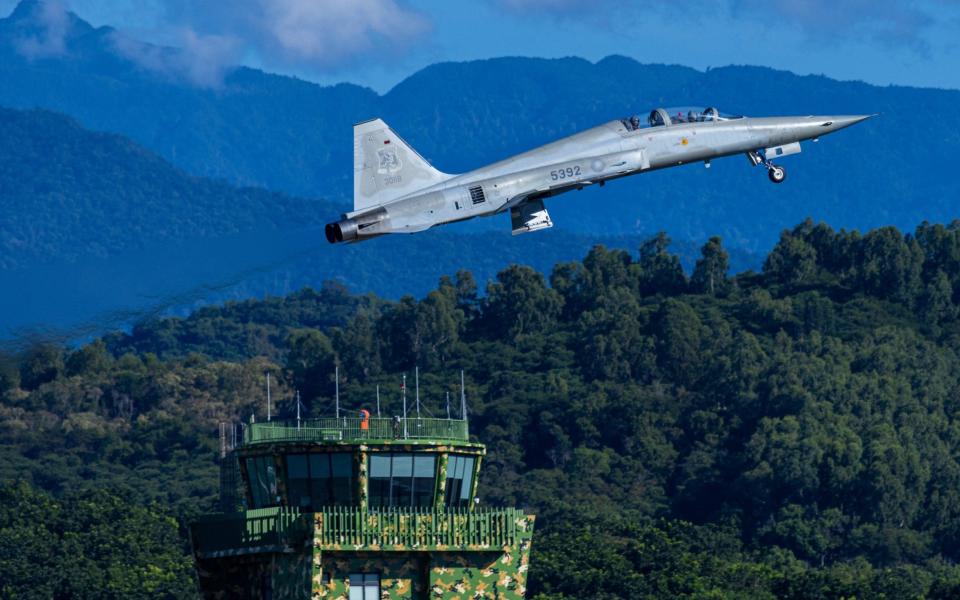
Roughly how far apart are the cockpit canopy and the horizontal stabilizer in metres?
4.83

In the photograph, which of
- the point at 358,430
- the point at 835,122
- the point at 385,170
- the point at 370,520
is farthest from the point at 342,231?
the point at 835,122

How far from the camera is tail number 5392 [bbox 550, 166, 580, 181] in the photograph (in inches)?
3051

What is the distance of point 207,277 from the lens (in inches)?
3504

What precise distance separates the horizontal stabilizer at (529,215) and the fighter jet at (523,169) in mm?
30

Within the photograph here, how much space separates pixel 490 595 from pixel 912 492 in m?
134

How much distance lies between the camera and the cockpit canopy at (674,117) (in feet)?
264

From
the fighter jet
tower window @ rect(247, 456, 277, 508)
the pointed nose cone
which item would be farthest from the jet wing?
tower window @ rect(247, 456, 277, 508)

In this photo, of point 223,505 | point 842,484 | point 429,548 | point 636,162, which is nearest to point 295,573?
point 429,548

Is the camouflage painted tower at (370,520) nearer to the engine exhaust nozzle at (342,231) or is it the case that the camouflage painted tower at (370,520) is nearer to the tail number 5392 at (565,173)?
the engine exhaust nozzle at (342,231)

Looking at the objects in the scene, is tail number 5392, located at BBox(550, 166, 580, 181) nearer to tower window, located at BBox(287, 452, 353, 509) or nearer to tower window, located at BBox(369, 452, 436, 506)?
tower window, located at BBox(369, 452, 436, 506)

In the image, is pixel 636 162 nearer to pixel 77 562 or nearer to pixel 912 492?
pixel 77 562

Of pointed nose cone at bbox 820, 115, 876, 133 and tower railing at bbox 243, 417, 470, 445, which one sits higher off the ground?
pointed nose cone at bbox 820, 115, 876, 133

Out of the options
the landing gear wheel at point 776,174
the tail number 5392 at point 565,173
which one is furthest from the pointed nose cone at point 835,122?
the tail number 5392 at point 565,173

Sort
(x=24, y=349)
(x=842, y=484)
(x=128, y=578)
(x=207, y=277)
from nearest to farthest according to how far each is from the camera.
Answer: (x=24, y=349)
(x=207, y=277)
(x=128, y=578)
(x=842, y=484)
